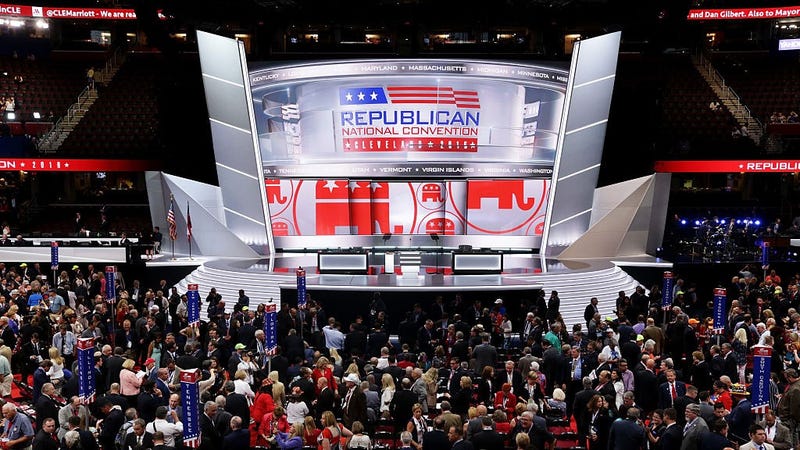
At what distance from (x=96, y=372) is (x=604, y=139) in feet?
60.0

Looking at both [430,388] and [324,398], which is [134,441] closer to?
[324,398]

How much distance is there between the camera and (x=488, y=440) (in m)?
9.53

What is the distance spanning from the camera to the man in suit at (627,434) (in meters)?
9.80

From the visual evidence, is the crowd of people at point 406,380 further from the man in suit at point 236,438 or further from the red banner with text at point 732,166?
the red banner with text at point 732,166

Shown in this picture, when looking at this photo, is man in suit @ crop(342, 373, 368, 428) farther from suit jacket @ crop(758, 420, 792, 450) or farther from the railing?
the railing

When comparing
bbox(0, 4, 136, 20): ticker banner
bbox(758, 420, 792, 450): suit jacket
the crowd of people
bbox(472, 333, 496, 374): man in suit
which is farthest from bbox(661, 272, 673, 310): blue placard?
bbox(0, 4, 136, 20): ticker banner

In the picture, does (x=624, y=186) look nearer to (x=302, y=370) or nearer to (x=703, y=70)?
(x=703, y=70)

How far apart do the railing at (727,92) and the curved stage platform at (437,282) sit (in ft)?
30.7

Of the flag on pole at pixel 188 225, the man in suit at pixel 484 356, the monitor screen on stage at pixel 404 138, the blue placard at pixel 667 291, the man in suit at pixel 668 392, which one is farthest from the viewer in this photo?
the monitor screen on stage at pixel 404 138

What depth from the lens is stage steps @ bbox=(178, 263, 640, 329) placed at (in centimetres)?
2156

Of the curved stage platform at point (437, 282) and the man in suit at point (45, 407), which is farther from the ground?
the man in suit at point (45, 407)

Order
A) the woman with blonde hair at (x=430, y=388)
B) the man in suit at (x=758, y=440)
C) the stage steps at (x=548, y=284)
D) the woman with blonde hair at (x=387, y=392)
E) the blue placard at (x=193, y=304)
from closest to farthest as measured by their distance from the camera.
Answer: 1. the man in suit at (x=758, y=440)
2. the woman with blonde hair at (x=387, y=392)
3. the woman with blonde hair at (x=430, y=388)
4. the blue placard at (x=193, y=304)
5. the stage steps at (x=548, y=284)

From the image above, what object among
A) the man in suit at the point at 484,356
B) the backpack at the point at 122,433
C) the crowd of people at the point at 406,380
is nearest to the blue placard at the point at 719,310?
the crowd of people at the point at 406,380

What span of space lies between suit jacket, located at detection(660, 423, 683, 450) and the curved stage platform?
33.4 ft
